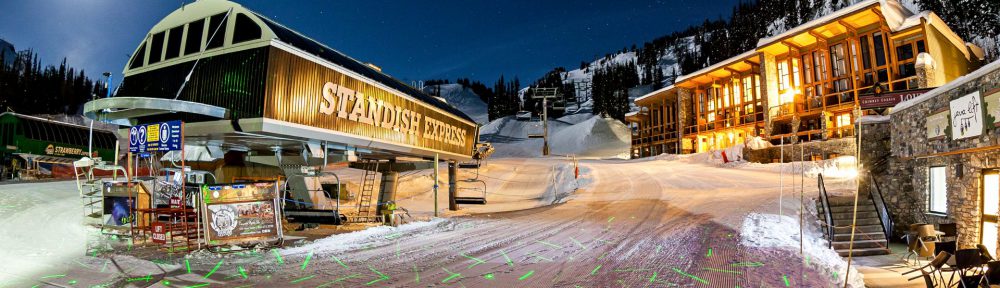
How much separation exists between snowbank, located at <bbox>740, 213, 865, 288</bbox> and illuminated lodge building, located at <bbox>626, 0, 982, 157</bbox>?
15.0 meters

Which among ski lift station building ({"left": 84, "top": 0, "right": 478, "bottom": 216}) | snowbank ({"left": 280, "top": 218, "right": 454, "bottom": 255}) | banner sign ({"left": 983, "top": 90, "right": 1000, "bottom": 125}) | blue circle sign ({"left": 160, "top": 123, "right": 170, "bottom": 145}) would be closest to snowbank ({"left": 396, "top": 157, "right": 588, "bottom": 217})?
snowbank ({"left": 280, "top": 218, "right": 454, "bottom": 255})

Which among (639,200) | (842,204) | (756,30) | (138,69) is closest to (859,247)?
(842,204)

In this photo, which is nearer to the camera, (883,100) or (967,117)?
(967,117)

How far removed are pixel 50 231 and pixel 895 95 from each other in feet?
77.1

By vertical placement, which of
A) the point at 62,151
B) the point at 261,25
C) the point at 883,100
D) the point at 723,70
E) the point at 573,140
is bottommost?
the point at 62,151

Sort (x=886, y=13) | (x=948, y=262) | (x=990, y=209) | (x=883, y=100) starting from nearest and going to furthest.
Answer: (x=948, y=262), (x=990, y=209), (x=883, y=100), (x=886, y=13)

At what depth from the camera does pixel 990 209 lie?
10.0 meters

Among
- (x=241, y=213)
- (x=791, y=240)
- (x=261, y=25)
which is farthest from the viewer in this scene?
(x=261, y=25)

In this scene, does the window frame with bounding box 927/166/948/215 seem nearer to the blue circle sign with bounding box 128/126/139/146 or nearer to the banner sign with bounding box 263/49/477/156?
the banner sign with bounding box 263/49/477/156

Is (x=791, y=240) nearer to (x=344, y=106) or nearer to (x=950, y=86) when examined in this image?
(x=950, y=86)

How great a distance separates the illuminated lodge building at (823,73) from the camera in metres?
28.8

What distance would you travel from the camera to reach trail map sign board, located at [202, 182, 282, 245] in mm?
10219

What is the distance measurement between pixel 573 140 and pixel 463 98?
3948 inches

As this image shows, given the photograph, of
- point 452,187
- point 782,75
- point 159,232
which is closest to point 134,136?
point 159,232
